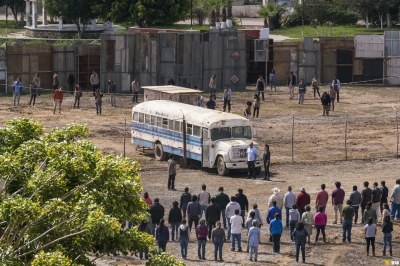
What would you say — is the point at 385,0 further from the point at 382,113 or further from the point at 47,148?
the point at 47,148

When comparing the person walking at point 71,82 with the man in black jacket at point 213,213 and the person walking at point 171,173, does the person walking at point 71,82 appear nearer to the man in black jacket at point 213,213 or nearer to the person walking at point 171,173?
the person walking at point 171,173

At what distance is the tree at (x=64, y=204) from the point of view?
13.4m

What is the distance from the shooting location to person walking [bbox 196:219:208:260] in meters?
22.9

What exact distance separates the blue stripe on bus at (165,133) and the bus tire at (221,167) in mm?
975

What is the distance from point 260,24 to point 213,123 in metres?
53.1

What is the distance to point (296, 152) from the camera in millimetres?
36906

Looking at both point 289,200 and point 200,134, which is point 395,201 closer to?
point 289,200

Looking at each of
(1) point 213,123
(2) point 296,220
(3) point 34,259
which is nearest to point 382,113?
(1) point 213,123

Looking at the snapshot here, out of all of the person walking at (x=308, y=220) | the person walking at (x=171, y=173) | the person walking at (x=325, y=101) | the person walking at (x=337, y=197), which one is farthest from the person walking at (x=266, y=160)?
the person walking at (x=325, y=101)

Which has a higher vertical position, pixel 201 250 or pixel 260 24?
pixel 260 24

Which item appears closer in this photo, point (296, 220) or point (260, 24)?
point (296, 220)

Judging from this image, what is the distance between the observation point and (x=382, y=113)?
46.1 metres

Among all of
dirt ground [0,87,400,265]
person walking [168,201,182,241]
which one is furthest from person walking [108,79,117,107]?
person walking [168,201,182,241]

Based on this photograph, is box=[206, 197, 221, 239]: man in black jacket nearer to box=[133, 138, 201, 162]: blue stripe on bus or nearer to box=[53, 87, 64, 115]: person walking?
box=[133, 138, 201, 162]: blue stripe on bus
